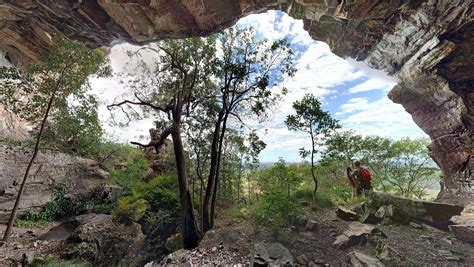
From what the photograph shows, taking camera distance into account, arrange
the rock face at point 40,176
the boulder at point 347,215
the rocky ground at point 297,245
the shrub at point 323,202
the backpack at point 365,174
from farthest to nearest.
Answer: the rock face at point 40,176 < the shrub at point 323,202 < the backpack at point 365,174 < the boulder at point 347,215 < the rocky ground at point 297,245

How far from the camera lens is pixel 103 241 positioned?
8.71 m

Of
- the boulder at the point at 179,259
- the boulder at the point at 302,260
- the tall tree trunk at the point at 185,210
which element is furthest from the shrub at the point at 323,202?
the boulder at the point at 179,259

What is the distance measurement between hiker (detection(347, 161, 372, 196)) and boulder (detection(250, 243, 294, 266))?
5365 millimetres

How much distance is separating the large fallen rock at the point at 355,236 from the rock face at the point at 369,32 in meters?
7.07

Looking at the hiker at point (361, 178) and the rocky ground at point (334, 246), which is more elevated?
the hiker at point (361, 178)

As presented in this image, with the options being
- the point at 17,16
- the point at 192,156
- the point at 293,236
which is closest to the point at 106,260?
the point at 192,156

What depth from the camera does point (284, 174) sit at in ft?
31.6

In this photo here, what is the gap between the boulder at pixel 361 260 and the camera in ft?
16.1

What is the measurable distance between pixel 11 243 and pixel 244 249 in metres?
8.87

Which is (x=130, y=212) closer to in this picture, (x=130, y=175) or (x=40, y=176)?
(x=130, y=175)

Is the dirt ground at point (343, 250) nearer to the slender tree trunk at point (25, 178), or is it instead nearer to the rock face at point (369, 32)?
the rock face at point (369, 32)

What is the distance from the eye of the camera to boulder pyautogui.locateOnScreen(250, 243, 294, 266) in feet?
17.5

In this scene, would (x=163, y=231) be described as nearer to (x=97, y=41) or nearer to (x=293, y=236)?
(x=293, y=236)

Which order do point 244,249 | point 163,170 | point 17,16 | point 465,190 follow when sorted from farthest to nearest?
point 163,170 < point 465,190 < point 17,16 < point 244,249
